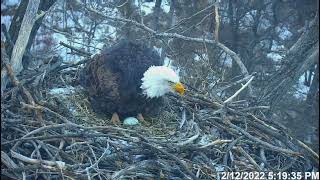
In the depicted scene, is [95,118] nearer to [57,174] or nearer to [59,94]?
[59,94]

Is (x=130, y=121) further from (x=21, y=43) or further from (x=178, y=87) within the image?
(x=21, y=43)

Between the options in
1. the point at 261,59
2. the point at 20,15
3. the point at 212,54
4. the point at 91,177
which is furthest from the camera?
the point at 261,59

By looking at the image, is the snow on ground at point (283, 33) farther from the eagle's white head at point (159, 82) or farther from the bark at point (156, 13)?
the eagle's white head at point (159, 82)

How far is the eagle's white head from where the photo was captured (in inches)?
134

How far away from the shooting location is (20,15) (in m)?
4.37

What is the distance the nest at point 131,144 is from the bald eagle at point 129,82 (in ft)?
0.42

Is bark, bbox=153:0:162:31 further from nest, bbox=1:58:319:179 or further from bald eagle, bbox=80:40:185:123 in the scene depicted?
nest, bbox=1:58:319:179

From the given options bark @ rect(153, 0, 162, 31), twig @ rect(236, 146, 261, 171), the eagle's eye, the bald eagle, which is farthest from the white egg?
bark @ rect(153, 0, 162, 31)

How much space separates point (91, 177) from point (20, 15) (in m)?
2.47

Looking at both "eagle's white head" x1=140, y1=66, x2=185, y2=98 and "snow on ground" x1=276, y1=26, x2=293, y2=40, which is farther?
"snow on ground" x1=276, y1=26, x2=293, y2=40

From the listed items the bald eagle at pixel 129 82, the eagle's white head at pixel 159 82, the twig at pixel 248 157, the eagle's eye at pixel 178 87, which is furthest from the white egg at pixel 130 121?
the twig at pixel 248 157

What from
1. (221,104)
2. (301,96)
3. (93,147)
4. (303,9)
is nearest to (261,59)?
(301,96)

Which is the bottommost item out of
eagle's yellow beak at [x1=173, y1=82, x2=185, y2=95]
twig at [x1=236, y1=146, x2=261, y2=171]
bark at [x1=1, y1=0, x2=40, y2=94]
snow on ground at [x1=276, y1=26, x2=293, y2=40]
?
twig at [x1=236, y1=146, x2=261, y2=171]

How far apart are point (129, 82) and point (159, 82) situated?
24cm
